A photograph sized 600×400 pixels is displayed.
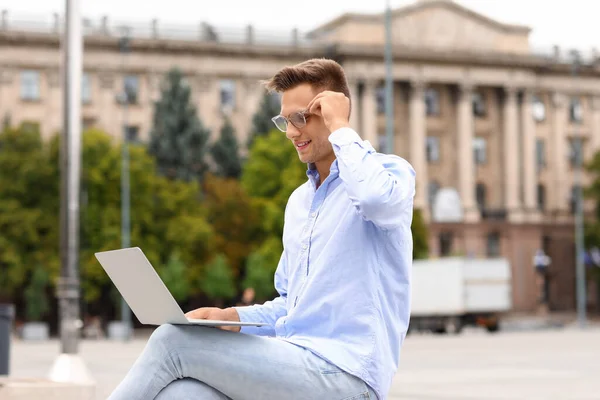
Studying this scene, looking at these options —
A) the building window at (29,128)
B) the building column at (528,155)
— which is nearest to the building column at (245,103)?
the building column at (528,155)

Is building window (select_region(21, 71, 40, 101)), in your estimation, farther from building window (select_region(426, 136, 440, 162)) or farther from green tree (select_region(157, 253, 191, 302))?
building window (select_region(426, 136, 440, 162))

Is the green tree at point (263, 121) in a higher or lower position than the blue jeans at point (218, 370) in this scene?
higher

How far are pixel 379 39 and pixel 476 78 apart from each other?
779cm

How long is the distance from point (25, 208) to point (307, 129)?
169 ft

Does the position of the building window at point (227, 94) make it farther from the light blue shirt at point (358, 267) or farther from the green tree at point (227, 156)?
the light blue shirt at point (358, 267)

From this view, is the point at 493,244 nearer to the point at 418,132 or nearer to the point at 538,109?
the point at 418,132

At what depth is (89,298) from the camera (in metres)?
53.8

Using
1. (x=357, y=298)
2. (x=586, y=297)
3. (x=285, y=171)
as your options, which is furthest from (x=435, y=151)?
(x=357, y=298)

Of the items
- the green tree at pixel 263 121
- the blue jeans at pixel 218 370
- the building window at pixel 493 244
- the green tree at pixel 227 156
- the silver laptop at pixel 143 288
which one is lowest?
the building window at pixel 493 244

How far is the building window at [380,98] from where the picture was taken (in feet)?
264

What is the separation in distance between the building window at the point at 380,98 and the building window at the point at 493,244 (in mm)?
11206

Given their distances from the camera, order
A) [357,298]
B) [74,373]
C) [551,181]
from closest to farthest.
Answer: [357,298] < [74,373] < [551,181]

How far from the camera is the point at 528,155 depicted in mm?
82812

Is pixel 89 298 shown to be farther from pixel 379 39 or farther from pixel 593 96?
pixel 593 96
